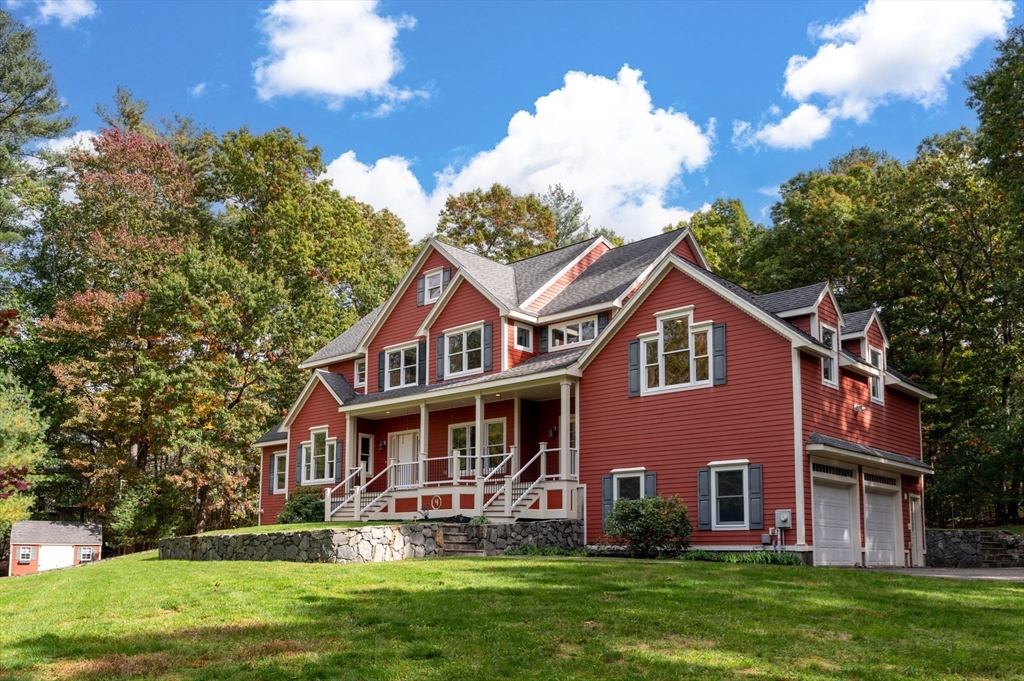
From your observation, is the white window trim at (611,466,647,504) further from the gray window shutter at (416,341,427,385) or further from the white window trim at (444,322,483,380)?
A: the gray window shutter at (416,341,427,385)

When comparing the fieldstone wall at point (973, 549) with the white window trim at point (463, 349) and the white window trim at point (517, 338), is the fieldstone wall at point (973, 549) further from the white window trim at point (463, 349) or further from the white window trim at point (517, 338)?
the white window trim at point (463, 349)

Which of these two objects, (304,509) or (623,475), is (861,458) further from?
(304,509)

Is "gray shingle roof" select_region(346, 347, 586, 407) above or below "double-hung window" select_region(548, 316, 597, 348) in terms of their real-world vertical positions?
below

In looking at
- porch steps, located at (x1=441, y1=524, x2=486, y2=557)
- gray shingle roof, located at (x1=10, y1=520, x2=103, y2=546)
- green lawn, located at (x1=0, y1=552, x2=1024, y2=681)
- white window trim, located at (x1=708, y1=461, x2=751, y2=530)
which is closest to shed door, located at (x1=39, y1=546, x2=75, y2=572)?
gray shingle roof, located at (x1=10, y1=520, x2=103, y2=546)

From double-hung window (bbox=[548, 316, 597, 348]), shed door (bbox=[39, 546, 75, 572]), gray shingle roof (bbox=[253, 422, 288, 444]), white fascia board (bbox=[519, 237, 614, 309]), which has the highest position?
white fascia board (bbox=[519, 237, 614, 309])

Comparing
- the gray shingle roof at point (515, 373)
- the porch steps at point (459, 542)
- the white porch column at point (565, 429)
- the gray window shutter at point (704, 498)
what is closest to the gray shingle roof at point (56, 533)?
the gray shingle roof at point (515, 373)

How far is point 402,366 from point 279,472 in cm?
784

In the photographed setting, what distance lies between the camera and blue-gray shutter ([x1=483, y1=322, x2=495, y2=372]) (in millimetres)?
27525

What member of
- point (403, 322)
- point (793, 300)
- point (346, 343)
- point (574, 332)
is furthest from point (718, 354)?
point (346, 343)

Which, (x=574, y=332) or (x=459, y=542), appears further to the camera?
(x=574, y=332)

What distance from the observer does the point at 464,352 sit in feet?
93.5

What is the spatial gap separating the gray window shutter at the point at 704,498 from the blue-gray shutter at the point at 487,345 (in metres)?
8.25

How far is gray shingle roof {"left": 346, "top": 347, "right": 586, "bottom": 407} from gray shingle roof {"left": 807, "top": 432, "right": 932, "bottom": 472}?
6.59 m

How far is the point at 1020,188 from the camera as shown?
2397 centimetres
